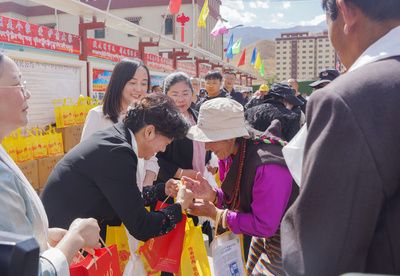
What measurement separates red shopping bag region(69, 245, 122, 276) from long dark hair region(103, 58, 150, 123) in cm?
145

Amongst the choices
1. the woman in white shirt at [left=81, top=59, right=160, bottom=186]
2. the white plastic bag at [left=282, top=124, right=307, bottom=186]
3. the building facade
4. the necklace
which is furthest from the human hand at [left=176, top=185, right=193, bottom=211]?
the building facade

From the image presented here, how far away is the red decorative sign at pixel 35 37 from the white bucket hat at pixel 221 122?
14.9 ft

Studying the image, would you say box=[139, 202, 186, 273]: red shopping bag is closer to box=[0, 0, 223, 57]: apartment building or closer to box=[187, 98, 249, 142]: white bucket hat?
box=[187, 98, 249, 142]: white bucket hat

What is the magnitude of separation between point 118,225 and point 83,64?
18.2 feet

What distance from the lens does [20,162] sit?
5266 mm

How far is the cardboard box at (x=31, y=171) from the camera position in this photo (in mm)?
5297

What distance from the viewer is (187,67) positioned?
15672mm

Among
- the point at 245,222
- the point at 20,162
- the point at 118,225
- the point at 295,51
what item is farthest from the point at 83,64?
the point at 295,51

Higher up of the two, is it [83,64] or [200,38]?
[200,38]

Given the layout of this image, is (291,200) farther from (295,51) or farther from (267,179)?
(295,51)

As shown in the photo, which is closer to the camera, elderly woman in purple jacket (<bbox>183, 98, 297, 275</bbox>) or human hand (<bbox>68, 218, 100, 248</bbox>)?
human hand (<bbox>68, 218, 100, 248</bbox>)

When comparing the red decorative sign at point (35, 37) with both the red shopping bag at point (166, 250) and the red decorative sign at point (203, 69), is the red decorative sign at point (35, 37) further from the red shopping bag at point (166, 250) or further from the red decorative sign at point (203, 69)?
the red decorative sign at point (203, 69)

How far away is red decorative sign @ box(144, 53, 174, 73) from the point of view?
11.1 m

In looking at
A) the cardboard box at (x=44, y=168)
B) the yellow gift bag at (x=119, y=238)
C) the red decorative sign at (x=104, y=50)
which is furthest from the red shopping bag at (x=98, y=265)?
the red decorative sign at (x=104, y=50)
